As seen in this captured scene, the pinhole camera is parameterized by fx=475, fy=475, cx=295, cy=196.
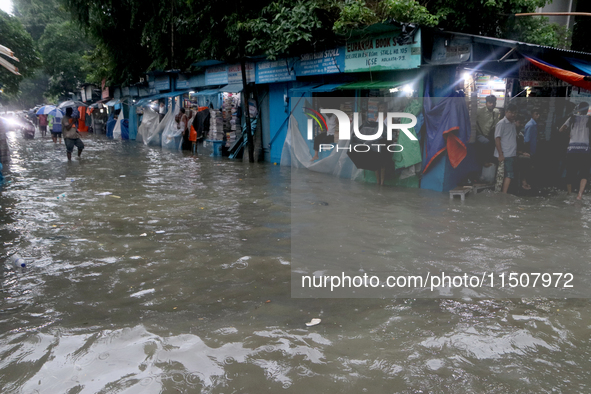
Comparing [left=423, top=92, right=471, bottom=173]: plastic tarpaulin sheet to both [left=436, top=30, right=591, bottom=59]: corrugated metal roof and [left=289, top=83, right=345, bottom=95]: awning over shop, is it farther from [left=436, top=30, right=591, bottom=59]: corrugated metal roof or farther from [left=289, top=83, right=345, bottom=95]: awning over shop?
[left=289, top=83, right=345, bottom=95]: awning over shop

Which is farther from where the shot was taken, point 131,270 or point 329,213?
point 329,213

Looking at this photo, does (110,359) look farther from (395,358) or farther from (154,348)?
(395,358)

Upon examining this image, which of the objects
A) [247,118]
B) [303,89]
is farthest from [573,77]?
[247,118]

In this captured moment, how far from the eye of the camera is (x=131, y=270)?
201 inches

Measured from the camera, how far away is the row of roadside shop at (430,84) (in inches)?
329

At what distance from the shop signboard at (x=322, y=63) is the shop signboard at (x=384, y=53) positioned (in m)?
0.34

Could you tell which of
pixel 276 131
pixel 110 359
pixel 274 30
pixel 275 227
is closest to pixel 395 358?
pixel 110 359

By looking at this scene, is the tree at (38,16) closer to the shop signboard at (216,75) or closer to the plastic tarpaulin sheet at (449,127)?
the shop signboard at (216,75)

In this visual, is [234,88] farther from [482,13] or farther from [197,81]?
[482,13]

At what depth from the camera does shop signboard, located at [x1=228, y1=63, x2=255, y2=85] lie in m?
15.0

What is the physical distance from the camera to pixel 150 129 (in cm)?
2188

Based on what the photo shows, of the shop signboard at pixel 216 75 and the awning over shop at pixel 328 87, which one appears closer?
the awning over shop at pixel 328 87

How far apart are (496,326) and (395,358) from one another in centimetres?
102

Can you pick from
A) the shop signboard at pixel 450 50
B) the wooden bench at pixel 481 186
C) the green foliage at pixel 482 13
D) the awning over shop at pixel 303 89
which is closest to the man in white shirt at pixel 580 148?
the wooden bench at pixel 481 186
